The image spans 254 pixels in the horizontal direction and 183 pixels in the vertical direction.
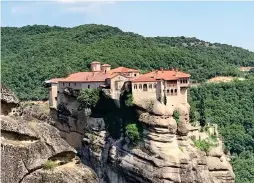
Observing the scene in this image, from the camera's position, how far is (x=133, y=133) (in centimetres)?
4853

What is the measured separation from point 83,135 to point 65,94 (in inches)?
187

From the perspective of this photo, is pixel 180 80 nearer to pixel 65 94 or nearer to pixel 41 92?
pixel 65 94

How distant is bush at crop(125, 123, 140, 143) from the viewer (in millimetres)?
48438

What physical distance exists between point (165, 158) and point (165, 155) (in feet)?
0.82

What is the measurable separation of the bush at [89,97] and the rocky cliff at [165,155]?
424cm

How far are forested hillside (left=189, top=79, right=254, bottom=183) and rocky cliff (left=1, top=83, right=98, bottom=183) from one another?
55797mm

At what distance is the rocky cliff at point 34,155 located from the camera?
9.63 metres

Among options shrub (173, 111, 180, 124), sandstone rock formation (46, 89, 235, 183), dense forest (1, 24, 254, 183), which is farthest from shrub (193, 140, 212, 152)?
dense forest (1, 24, 254, 183)

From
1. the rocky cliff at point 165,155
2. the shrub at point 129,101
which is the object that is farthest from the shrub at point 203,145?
the shrub at point 129,101

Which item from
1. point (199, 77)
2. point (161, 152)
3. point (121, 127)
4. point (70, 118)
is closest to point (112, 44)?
point (199, 77)

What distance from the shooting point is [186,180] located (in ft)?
149

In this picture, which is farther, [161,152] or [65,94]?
[65,94]

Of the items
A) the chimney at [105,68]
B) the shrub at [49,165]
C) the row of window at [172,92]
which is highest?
the chimney at [105,68]

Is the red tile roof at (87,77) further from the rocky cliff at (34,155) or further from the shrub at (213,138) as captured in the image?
the rocky cliff at (34,155)
